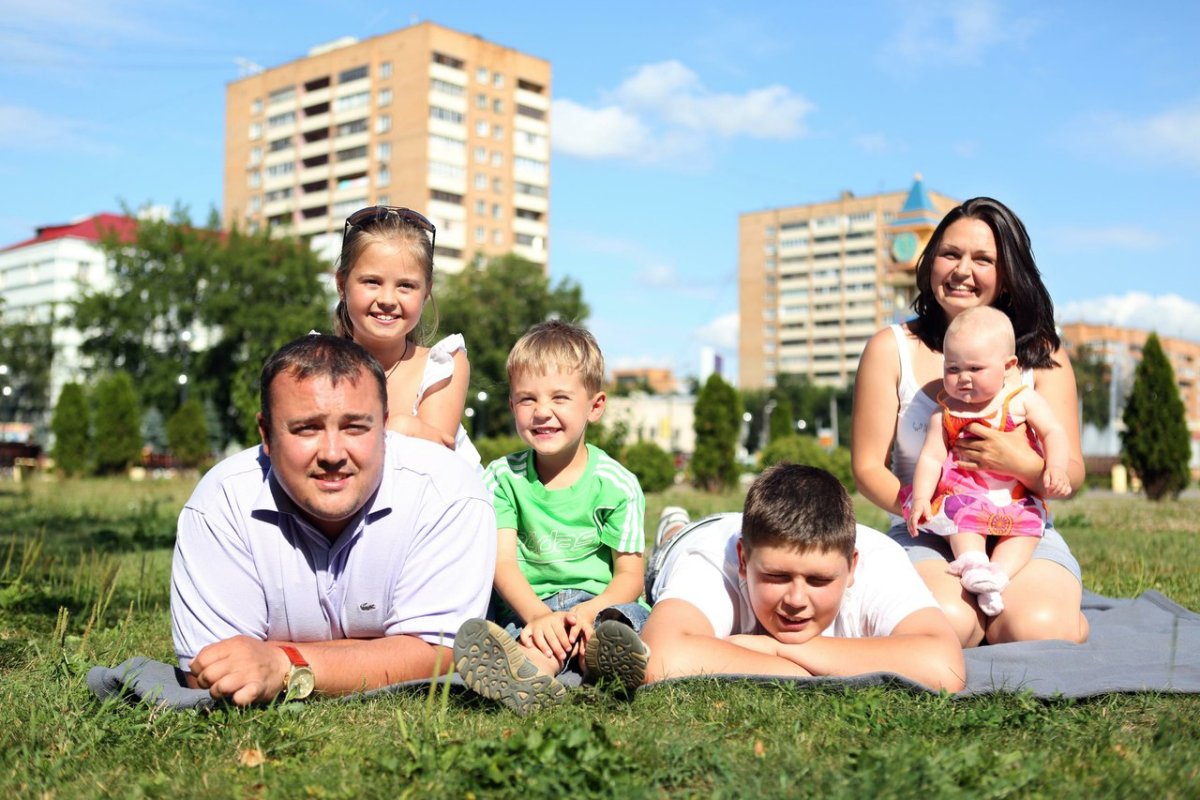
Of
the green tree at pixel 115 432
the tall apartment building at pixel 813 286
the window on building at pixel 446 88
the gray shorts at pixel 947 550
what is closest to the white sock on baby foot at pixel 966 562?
the gray shorts at pixel 947 550

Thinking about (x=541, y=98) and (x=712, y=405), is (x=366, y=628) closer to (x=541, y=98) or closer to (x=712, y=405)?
(x=712, y=405)

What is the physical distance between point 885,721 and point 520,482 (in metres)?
1.98

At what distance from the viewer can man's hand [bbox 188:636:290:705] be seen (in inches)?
125

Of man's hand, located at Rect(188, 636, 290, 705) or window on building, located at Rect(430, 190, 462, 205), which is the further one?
window on building, located at Rect(430, 190, 462, 205)

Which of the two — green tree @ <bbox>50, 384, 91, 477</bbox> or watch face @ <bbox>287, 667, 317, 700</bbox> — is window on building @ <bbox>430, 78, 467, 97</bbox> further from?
watch face @ <bbox>287, 667, 317, 700</bbox>

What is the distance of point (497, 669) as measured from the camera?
3361mm

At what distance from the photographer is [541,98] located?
88812 mm

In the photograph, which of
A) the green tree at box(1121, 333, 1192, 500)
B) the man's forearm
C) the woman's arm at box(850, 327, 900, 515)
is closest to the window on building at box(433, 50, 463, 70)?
the green tree at box(1121, 333, 1192, 500)

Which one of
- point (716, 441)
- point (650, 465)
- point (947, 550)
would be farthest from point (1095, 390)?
point (947, 550)

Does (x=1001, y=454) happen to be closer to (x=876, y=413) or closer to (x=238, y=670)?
(x=876, y=413)

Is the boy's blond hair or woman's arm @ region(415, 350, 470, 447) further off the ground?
the boy's blond hair

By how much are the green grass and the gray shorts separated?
1.26 meters

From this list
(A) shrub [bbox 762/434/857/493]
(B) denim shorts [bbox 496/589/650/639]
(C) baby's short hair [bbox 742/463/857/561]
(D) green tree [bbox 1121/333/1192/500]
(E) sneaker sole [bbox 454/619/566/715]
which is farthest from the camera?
(A) shrub [bbox 762/434/857/493]

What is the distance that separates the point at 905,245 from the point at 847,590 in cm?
4814
